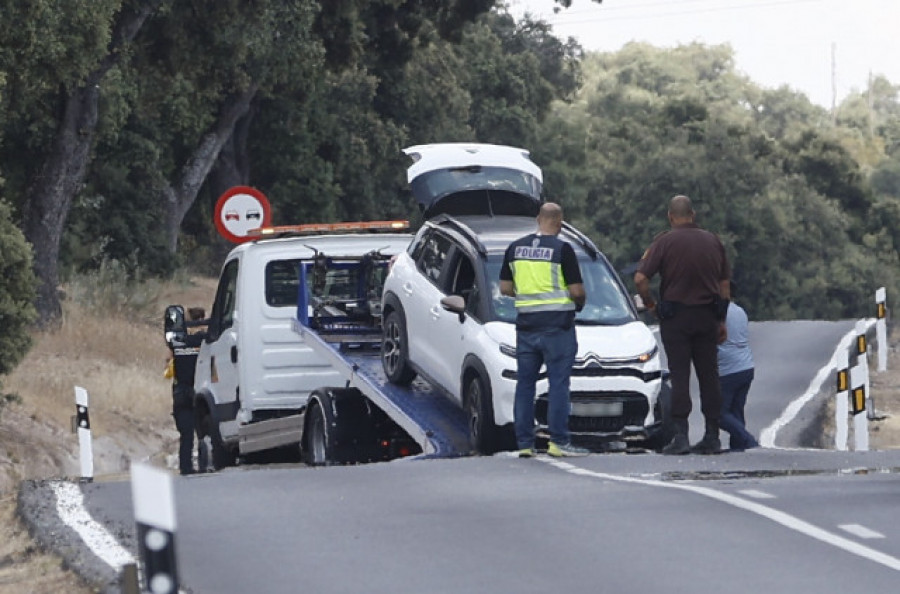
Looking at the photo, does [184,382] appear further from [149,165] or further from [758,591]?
[149,165]

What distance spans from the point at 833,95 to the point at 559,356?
177396 millimetres

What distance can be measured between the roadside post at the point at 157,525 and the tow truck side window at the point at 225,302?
12.4 metres

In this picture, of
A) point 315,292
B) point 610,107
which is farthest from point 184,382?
point 610,107

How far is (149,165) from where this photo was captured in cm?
3944

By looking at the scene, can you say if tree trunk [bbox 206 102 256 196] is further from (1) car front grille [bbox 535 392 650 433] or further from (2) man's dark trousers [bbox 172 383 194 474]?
(1) car front grille [bbox 535 392 650 433]

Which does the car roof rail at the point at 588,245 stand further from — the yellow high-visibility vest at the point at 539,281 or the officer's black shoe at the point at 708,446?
the officer's black shoe at the point at 708,446

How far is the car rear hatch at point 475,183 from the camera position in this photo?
17.3 m

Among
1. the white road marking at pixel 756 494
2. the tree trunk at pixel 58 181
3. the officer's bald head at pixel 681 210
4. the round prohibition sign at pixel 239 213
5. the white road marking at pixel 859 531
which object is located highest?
the tree trunk at pixel 58 181

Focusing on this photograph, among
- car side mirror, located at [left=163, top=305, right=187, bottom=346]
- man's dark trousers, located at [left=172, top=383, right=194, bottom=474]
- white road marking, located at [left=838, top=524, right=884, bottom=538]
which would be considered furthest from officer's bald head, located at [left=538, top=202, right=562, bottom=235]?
man's dark trousers, located at [left=172, top=383, right=194, bottom=474]

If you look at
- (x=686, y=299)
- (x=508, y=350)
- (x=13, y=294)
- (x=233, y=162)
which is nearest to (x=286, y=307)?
(x=508, y=350)

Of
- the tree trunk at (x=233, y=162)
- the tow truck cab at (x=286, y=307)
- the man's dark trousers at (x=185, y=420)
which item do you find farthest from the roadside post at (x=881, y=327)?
the tree trunk at (x=233, y=162)

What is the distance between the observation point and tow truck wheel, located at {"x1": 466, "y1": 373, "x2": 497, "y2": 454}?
584 inches

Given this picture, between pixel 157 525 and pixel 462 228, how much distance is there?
1045cm

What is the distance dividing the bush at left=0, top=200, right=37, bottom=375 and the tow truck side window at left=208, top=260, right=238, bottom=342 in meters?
3.04
